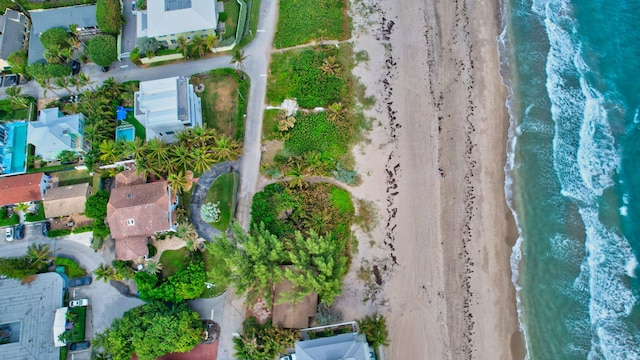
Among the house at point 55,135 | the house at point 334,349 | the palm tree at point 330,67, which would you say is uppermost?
the palm tree at point 330,67

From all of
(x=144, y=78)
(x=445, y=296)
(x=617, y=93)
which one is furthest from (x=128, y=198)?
(x=617, y=93)

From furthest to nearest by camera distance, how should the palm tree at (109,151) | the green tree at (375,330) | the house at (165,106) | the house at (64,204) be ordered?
the house at (64,204) < the house at (165,106) < the palm tree at (109,151) < the green tree at (375,330)

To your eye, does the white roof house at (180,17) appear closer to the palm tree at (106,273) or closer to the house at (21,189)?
the house at (21,189)

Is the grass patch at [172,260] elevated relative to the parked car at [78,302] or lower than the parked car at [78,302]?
elevated

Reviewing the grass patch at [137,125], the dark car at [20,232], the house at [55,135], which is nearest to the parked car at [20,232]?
the dark car at [20,232]

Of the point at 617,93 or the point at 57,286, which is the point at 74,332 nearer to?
the point at 57,286

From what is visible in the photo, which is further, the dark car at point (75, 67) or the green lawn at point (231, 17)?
the dark car at point (75, 67)

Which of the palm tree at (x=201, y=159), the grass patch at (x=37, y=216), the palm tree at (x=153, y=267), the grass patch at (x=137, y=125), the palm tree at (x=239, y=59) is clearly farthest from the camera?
the grass patch at (x=137, y=125)
